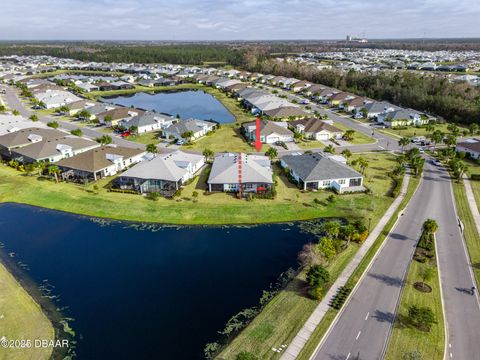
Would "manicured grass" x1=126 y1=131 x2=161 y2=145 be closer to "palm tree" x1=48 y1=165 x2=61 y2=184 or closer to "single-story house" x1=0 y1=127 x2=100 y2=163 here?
"single-story house" x1=0 y1=127 x2=100 y2=163

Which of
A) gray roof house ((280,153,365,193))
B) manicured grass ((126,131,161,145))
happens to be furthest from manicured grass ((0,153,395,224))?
manicured grass ((126,131,161,145))

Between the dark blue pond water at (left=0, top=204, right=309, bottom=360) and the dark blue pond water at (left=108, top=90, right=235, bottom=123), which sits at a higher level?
the dark blue pond water at (left=108, top=90, right=235, bottom=123)

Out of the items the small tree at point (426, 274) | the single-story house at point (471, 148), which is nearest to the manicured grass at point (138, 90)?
the single-story house at point (471, 148)

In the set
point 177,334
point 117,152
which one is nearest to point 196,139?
point 117,152

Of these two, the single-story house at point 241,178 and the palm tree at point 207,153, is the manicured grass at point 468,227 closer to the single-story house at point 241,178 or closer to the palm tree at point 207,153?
the single-story house at point 241,178

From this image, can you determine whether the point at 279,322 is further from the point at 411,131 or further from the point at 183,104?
the point at 183,104

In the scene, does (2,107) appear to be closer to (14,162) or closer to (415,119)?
(14,162)
